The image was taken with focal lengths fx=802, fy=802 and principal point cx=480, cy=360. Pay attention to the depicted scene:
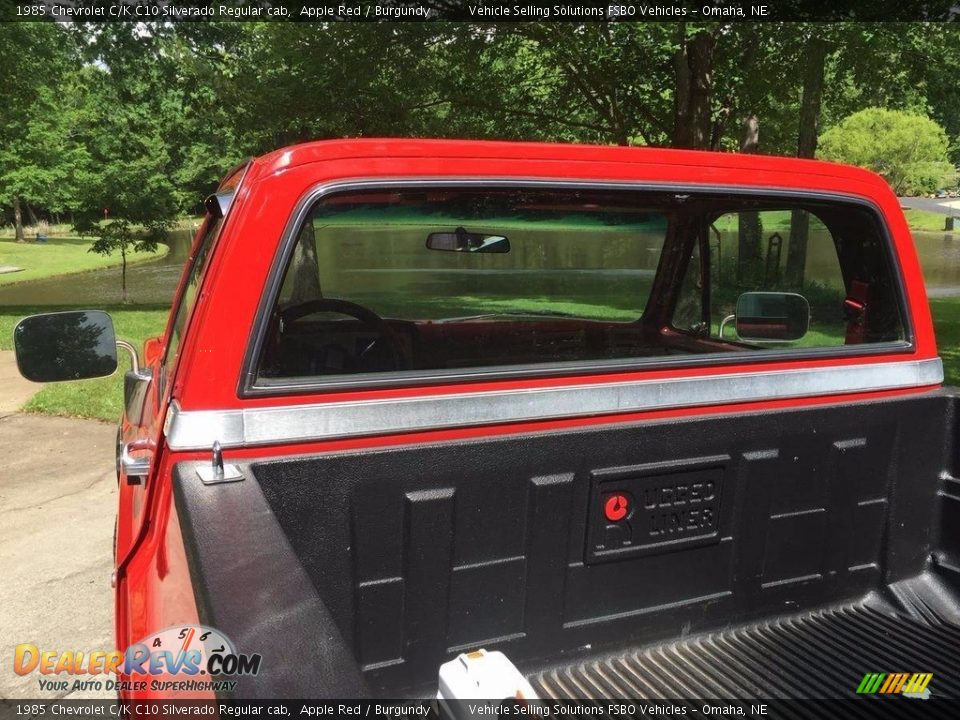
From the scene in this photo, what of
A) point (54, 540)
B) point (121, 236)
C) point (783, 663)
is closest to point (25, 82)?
point (121, 236)

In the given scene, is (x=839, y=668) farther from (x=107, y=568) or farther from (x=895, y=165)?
(x=895, y=165)

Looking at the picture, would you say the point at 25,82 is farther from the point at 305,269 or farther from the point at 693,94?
the point at 305,269

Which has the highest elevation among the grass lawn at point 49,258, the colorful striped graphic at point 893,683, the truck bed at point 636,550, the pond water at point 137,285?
the truck bed at point 636,550

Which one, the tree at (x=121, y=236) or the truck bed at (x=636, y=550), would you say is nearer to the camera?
the truck bed at (x=636, y=550)

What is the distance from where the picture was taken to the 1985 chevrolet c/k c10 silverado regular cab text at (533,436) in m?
1.74

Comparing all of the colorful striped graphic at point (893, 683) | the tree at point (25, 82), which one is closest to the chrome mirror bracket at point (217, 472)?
the colorful striped graphic at point (893, 683)

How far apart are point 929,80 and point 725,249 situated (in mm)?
8466

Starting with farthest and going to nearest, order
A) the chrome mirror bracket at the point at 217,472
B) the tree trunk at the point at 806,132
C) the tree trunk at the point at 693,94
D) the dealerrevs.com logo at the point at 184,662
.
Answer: the tree trunk at the point at 693,94 < the tree trunk at the point at 806,132 < the chrome mirror bracket at the point at 217,472 < the dealerrevs.com logo at the point at 184,662

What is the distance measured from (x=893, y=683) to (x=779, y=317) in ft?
3.61

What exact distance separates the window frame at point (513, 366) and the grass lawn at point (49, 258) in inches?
1059

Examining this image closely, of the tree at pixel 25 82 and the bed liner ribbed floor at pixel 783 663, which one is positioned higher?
the tree at pixel 25 82

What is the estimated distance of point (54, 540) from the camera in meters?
4.51

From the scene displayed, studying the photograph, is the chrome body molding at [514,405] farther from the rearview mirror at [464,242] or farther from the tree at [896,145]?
the tree at [896,145]

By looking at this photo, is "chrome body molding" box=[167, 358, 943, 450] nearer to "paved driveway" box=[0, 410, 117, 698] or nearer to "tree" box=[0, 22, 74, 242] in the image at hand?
"paved driveway" box=[0, 410, 117, 698]
